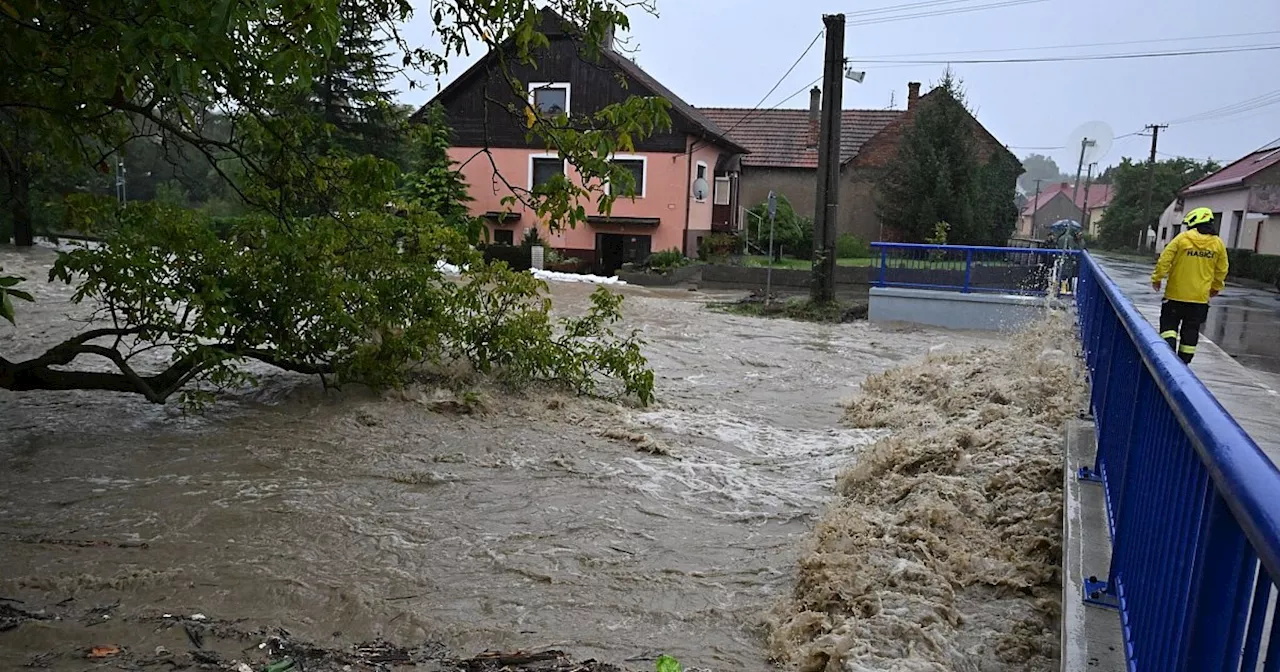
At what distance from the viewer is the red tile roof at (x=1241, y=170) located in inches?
1410

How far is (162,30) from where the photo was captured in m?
4.16

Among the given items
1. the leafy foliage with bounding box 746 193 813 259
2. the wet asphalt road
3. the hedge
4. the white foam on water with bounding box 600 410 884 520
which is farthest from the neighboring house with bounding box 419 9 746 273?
the white foam on water with bounding box 600 410 884 520

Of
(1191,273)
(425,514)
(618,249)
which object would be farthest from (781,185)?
(425,514)

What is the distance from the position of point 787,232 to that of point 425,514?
96.9 ft

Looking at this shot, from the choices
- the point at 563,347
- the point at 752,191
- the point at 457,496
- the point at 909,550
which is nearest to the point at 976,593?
the point at 909,550

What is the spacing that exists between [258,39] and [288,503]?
3.33m

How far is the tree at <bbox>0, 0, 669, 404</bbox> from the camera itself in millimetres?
5199

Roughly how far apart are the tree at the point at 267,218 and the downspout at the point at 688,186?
20564 mm

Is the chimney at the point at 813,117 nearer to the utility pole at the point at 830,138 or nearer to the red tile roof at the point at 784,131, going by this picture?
the red tile roof at the point at 784,131

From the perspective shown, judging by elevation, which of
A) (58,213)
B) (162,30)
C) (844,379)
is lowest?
(844,379)

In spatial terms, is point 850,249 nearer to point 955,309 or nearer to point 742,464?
point 955,309

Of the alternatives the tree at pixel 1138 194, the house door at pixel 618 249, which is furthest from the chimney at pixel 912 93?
the tree at pixel 1138 194

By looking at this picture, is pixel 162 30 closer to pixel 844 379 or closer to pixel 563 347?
pixel 563 347

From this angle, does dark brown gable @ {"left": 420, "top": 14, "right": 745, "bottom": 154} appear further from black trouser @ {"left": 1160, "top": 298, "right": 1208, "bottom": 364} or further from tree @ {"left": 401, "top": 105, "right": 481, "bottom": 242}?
black trouser @ {"left": 1160, "top": 298, "right": 1208, "bottom": 364}
